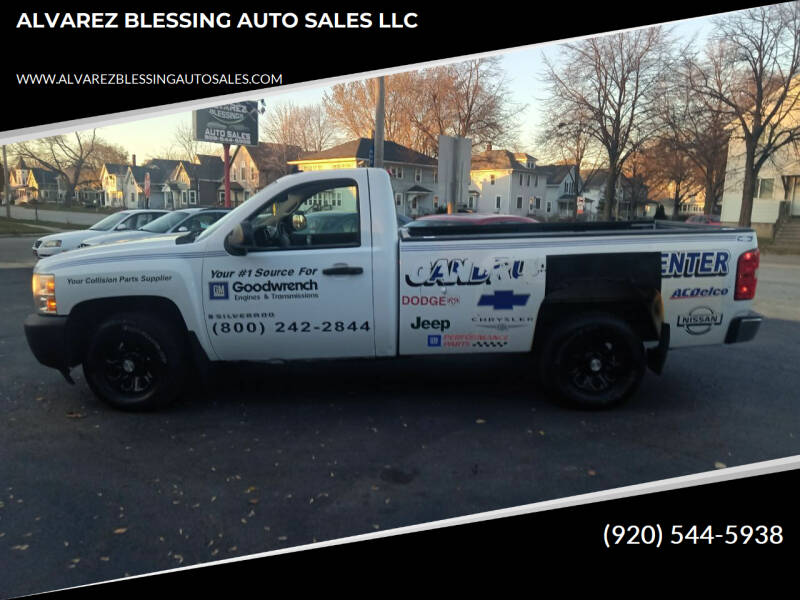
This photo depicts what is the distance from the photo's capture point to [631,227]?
20.8 ft

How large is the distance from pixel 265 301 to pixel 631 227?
3.90 m

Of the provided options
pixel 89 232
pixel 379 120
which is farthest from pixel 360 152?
pixel 89 232

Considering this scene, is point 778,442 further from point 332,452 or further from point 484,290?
point 332,452

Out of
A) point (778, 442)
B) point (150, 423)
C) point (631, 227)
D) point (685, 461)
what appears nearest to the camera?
point (685, 461)

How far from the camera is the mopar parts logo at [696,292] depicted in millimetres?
4887

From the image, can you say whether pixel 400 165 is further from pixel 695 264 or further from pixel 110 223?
pixel 695 264

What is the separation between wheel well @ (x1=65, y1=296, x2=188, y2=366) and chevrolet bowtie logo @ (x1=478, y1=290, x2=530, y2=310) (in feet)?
8.17

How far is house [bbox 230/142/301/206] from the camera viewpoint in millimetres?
49250

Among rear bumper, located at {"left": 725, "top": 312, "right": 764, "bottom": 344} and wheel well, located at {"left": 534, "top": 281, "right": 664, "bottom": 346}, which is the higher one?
wheel well, located at {"left": 534, "top": 281, "right": 664, "bottom": 346}

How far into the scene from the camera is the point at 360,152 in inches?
1861

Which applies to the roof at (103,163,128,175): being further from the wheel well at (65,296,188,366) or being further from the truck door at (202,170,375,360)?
the truck door at (202,170,375,360)

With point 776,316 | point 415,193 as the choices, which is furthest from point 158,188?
point 776,316

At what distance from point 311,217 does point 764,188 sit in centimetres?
3980

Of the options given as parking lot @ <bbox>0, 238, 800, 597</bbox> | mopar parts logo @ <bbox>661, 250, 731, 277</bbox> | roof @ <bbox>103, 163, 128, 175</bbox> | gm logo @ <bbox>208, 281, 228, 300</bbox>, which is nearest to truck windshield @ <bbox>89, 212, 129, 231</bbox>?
parking lot @ <bbox>0, 238, 800, 597</bbox>
